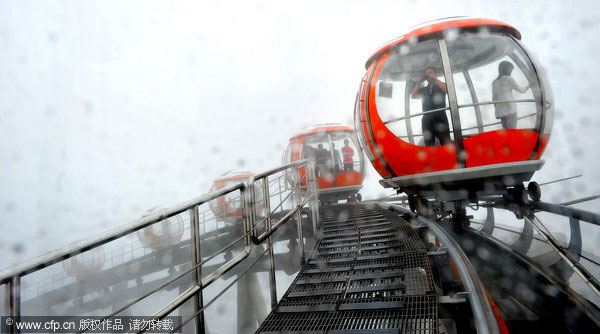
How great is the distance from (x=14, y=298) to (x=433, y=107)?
14.8 ft

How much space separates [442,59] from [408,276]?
3058mm

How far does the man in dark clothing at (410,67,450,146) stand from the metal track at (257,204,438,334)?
1337mm

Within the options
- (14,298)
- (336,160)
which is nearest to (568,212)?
(14,298)

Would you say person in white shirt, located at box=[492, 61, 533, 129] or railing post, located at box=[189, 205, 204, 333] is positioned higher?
person in white shirt, located at box=[492, 61, 533, 129]

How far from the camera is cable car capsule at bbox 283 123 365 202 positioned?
10523 millimetres

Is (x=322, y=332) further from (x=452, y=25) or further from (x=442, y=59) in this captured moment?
(x=452, y=25)

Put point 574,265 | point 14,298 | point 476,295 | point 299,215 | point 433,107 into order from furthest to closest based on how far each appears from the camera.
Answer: point 433,107 < point 299,215 < point 574,265 < point 476,295 < point 14,298

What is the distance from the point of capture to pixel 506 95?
14.3ft

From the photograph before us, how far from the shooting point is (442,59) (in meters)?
4.45

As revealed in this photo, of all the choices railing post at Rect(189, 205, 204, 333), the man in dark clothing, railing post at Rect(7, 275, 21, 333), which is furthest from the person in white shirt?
railing post at Rect(7, 275, 21, 333)

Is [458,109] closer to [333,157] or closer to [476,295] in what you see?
[476,295]

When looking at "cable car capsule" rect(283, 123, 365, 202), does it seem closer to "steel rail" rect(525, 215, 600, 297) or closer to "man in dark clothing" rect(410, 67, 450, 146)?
"man in dark clothing" rect(410, 67, 450, 146)

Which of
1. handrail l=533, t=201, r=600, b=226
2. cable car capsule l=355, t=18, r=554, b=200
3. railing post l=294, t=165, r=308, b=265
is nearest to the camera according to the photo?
handrail l=533, t=201, r=600, b=226

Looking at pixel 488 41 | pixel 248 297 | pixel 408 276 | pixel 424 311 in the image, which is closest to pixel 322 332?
pixel 424 311
